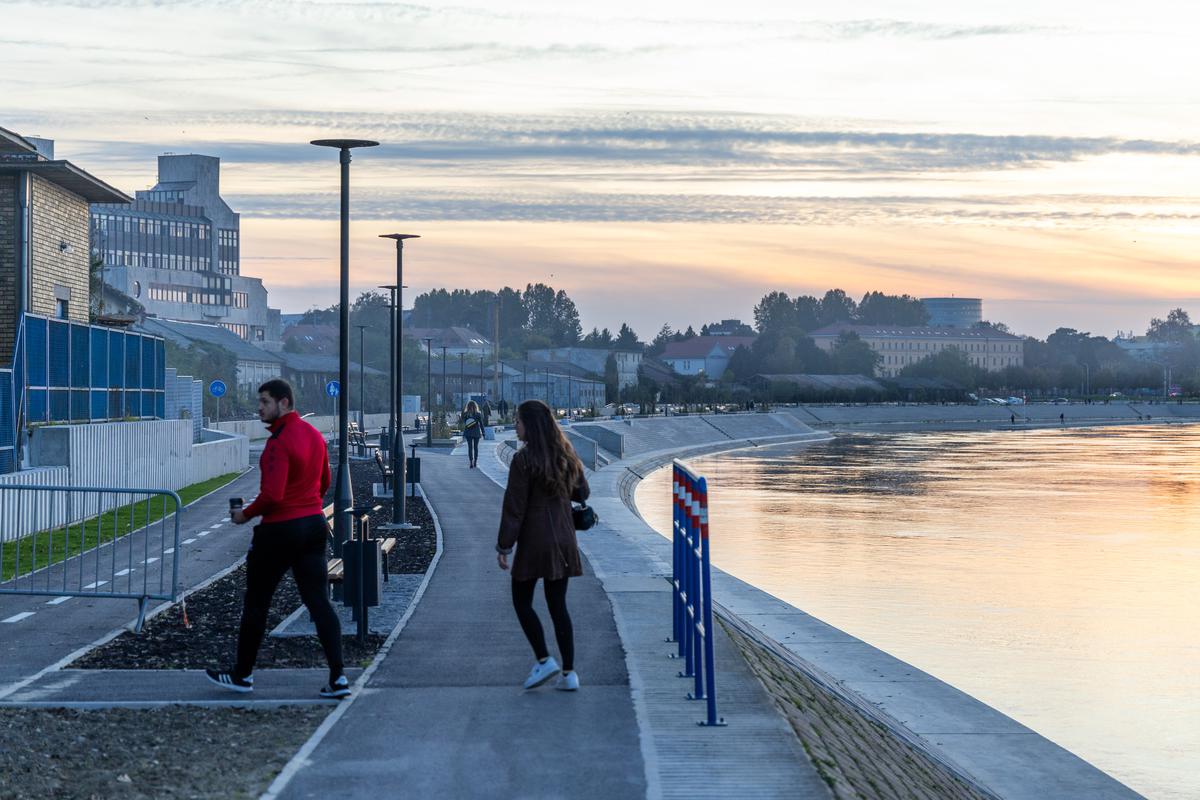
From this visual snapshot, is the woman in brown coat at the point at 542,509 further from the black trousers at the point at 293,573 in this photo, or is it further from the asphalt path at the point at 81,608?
the asphalt path at the point at 81,608

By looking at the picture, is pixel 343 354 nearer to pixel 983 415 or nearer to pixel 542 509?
pixel 542 509

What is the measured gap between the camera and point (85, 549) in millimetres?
18844

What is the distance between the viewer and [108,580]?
15.6 metres

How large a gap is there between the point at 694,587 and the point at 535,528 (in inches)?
42.5

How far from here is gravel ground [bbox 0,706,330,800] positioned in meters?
7.08

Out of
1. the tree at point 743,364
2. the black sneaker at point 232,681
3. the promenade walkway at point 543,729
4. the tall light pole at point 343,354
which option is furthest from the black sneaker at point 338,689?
the tree at point 743,364

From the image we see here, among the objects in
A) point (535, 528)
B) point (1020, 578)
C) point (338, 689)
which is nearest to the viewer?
point (535, 528)

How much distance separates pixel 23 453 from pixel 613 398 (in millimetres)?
115977

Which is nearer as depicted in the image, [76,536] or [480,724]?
[480,724]

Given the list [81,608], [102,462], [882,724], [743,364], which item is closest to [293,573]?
[882,724]

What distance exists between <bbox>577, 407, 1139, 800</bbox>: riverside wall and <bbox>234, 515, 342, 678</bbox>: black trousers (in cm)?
302

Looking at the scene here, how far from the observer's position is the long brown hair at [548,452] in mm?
8945

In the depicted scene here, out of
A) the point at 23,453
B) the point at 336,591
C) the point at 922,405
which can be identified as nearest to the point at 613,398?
the point at 922,405

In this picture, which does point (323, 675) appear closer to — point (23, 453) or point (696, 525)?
point (696, 525)
